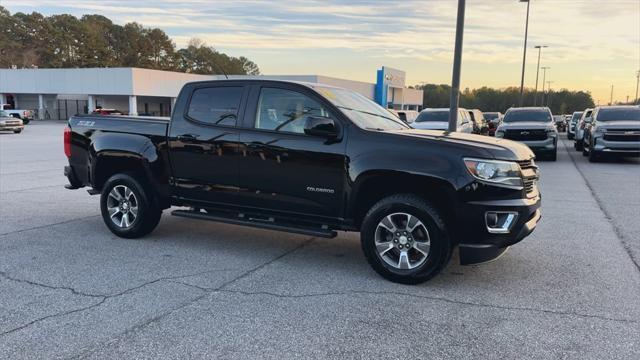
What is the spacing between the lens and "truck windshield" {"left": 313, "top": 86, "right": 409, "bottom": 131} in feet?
18.4

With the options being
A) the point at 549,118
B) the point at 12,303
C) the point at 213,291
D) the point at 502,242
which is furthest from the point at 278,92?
the point at 549,118

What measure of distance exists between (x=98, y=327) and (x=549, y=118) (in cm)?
1745

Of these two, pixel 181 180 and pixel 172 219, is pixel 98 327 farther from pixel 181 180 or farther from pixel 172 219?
pixel 172 219

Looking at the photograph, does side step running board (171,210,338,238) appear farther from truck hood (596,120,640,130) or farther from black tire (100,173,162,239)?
truck hood (596,120,640,130)

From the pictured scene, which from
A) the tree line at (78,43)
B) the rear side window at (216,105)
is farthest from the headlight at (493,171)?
the tree line at (78,43)

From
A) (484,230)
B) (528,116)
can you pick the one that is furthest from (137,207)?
(528,116)

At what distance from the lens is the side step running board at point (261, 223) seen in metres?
5.43

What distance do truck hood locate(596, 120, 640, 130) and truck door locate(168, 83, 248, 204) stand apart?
13.9 meters

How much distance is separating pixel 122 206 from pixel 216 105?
6.13 feet

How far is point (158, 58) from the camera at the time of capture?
106062 mm

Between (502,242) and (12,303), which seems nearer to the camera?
(12,303)

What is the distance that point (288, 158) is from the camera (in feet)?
18.3

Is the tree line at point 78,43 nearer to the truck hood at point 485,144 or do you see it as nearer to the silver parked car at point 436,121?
the silver parked car at point 436,121

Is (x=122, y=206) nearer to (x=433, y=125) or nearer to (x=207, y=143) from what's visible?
(x=207, y=143)
